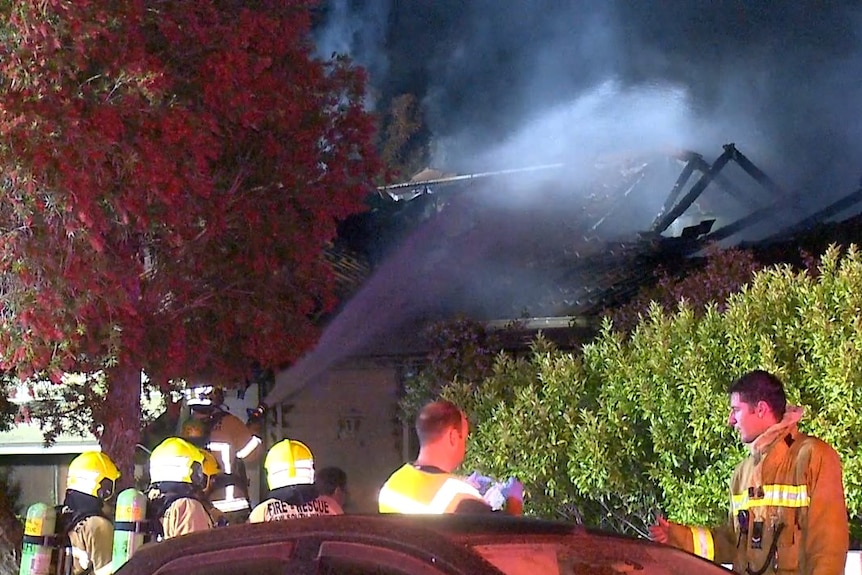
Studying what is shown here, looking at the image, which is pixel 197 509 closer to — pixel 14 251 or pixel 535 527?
pixel 14 251

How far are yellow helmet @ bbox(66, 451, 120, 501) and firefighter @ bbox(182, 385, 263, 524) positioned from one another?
1938 millimetres

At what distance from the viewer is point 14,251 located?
23.5 feet

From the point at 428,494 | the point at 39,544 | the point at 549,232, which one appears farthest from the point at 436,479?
the point at 549,232

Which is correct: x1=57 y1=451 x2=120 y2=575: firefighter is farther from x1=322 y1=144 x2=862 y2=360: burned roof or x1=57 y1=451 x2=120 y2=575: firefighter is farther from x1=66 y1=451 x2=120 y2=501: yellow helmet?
x1=322 y1=144 x2=862 y2=360: burned roof

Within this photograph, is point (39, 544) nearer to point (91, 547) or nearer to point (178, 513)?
point (91, 547)

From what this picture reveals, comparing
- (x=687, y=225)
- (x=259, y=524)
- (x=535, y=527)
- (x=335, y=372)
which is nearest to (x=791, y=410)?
(x=535, y=527)

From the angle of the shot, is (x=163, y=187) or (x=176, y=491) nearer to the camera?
(x=176, y=491)

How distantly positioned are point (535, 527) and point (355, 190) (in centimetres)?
656

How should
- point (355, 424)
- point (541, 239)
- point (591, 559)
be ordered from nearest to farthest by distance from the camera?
1. point (591, 559)
2. point (355, 424)
3. point (541, 239)

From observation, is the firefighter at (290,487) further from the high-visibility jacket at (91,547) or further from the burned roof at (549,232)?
the burned roof at (549,232)

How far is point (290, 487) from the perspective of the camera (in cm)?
625

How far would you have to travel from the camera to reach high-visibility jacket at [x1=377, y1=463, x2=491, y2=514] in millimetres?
4273

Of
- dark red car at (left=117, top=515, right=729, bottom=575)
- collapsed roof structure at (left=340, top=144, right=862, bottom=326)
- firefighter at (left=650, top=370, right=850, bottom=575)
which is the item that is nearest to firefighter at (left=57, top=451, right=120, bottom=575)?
dark red car at (left=117, top=515, right=729, bottom=575)

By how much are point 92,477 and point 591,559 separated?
4134mm
